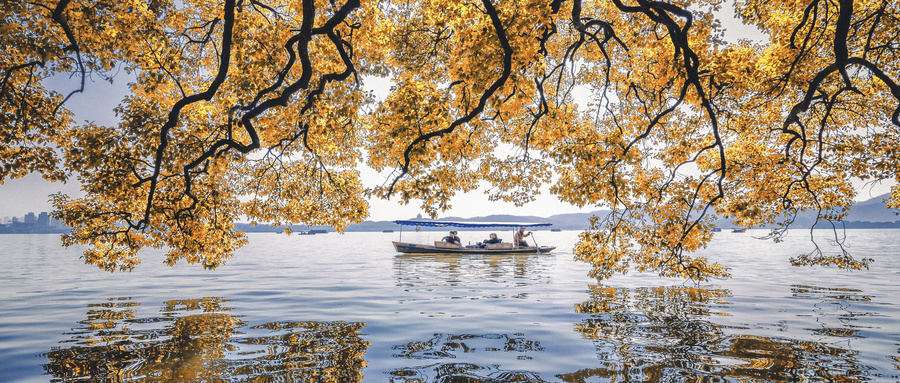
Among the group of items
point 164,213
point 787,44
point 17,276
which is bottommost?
point 17,276

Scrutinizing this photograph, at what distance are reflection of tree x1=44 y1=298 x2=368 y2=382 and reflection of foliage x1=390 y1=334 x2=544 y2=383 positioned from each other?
97cm

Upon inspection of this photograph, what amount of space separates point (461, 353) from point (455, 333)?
1873 millimetres

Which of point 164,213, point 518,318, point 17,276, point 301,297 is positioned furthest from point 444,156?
point 17,276

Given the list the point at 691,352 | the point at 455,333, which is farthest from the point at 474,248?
the point at 691,352

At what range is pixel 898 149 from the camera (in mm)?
12180

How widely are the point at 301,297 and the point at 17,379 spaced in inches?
398

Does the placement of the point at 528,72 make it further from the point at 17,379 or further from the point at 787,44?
the point at 17,379

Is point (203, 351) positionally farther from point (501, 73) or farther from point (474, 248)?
point (474, 248)

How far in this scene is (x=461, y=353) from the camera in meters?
8.88

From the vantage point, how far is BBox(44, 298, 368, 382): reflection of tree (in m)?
7.58

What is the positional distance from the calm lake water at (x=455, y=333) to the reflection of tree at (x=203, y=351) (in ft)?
0.16

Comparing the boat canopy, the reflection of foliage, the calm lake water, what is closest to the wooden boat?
the boat canopy

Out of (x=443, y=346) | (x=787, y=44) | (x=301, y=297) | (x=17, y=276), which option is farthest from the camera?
(x=17, y=276)

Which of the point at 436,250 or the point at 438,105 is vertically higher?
the point at 438,105
